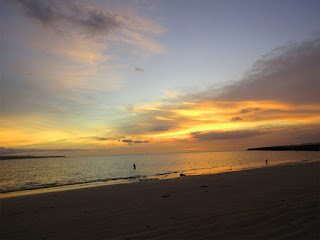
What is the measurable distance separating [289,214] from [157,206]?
20.5ft

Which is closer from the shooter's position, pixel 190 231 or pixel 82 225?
pixel 190 231

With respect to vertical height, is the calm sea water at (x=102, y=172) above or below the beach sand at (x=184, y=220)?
below

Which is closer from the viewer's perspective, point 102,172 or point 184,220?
point 184,220

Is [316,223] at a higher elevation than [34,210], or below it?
higher

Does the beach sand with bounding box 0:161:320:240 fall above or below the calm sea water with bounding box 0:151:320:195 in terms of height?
above

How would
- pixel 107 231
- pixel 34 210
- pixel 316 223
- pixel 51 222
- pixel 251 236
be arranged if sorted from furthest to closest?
1. pixel 34 210
2. pixel 51 222
3. pixel 107 231
4. pixel 316 223
5. pixel 251 236

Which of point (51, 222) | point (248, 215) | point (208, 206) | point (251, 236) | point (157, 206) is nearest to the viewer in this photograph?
point (251, 236)

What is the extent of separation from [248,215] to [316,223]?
225 cm

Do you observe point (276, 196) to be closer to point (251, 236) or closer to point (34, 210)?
point (251, 236)

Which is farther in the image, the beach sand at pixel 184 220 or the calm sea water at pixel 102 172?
the calm sea water at pixel 102 172

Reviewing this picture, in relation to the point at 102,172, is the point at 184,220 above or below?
above

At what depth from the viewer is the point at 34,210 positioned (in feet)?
39.3

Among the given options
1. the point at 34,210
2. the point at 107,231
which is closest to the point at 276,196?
the point at 107,231

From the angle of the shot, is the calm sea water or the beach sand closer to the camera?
the beach sand
